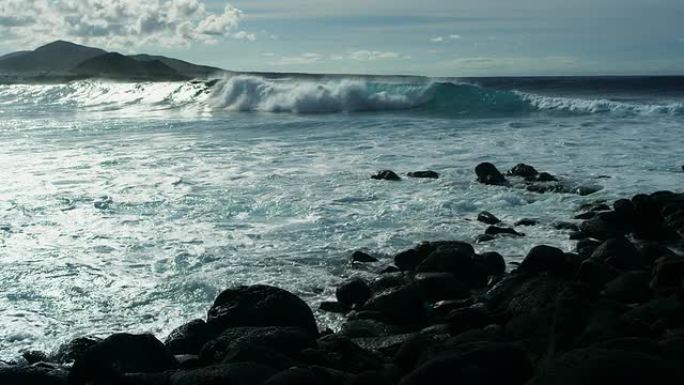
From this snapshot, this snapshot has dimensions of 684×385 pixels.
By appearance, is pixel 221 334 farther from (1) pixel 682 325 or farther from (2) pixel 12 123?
(2) pixel 12 123

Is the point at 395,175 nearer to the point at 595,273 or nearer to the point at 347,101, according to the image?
the point at 595,273

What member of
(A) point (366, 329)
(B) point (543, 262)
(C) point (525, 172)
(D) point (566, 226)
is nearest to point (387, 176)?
(C) point (525, 172)

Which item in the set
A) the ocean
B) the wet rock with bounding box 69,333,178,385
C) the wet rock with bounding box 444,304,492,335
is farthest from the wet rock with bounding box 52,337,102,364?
the wet rock with bounding box 444,304,492,335

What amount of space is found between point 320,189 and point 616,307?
8.25 m

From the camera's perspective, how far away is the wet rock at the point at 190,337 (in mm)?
6438

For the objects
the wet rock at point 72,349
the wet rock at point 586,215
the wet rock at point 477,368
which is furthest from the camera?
the wet rock at point 586,215

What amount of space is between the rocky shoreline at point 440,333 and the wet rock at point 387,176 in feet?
18.0

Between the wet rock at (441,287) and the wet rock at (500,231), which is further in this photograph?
the wet rock at (500,231)

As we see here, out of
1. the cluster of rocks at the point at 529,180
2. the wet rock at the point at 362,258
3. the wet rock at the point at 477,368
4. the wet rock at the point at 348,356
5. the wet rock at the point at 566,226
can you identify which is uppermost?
the wet rock at the point at 477,368

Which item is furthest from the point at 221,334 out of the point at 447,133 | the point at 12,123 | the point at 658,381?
the point at 12,123

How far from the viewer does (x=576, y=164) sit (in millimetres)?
16344

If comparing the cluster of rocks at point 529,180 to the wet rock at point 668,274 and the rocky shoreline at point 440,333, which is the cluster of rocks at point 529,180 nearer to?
the rocky shoreline at point 440,333

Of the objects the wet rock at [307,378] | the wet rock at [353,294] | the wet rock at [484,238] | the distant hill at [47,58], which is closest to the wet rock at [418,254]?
the wet rock at [484,238]

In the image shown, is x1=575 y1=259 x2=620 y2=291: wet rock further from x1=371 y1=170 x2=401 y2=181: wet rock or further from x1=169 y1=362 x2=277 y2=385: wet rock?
x1=371 y1=170 x2=401 y2=181: wet rock
